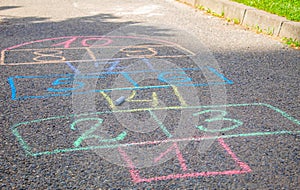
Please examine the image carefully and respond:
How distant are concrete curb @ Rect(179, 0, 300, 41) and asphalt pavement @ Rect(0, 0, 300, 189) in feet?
1.01

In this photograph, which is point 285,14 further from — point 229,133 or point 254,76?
→ point 229,133

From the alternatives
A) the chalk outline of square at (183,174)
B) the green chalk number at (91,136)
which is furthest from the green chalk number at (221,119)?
the green chalk number at (91,136)

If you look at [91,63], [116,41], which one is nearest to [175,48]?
[116,41]

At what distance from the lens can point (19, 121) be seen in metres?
3.32

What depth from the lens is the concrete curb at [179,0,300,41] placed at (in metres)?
6.11

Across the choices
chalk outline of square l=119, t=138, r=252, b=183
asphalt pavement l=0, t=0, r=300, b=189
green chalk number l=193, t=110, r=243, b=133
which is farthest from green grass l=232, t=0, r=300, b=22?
chalk outline of square l=119, t=138, r=252, b=183

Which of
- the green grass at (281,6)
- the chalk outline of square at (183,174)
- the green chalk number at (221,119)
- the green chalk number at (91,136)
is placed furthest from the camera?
the green grass at (281,6)

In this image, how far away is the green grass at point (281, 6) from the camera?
6593 millimetres

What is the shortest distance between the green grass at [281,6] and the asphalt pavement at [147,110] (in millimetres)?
711

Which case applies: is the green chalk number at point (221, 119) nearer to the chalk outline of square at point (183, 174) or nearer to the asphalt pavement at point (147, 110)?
the asphalt pavement at point (147, 110)

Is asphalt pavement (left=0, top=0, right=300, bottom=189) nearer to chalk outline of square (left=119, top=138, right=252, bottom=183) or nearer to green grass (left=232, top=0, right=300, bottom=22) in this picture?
chalk outline of square (left=119, top=138, right=252, bottom=183)

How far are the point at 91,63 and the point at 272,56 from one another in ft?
8.33

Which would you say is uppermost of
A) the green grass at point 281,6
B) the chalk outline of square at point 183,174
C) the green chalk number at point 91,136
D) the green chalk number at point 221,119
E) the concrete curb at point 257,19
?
the green grass at point 281,6

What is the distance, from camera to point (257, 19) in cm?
687
